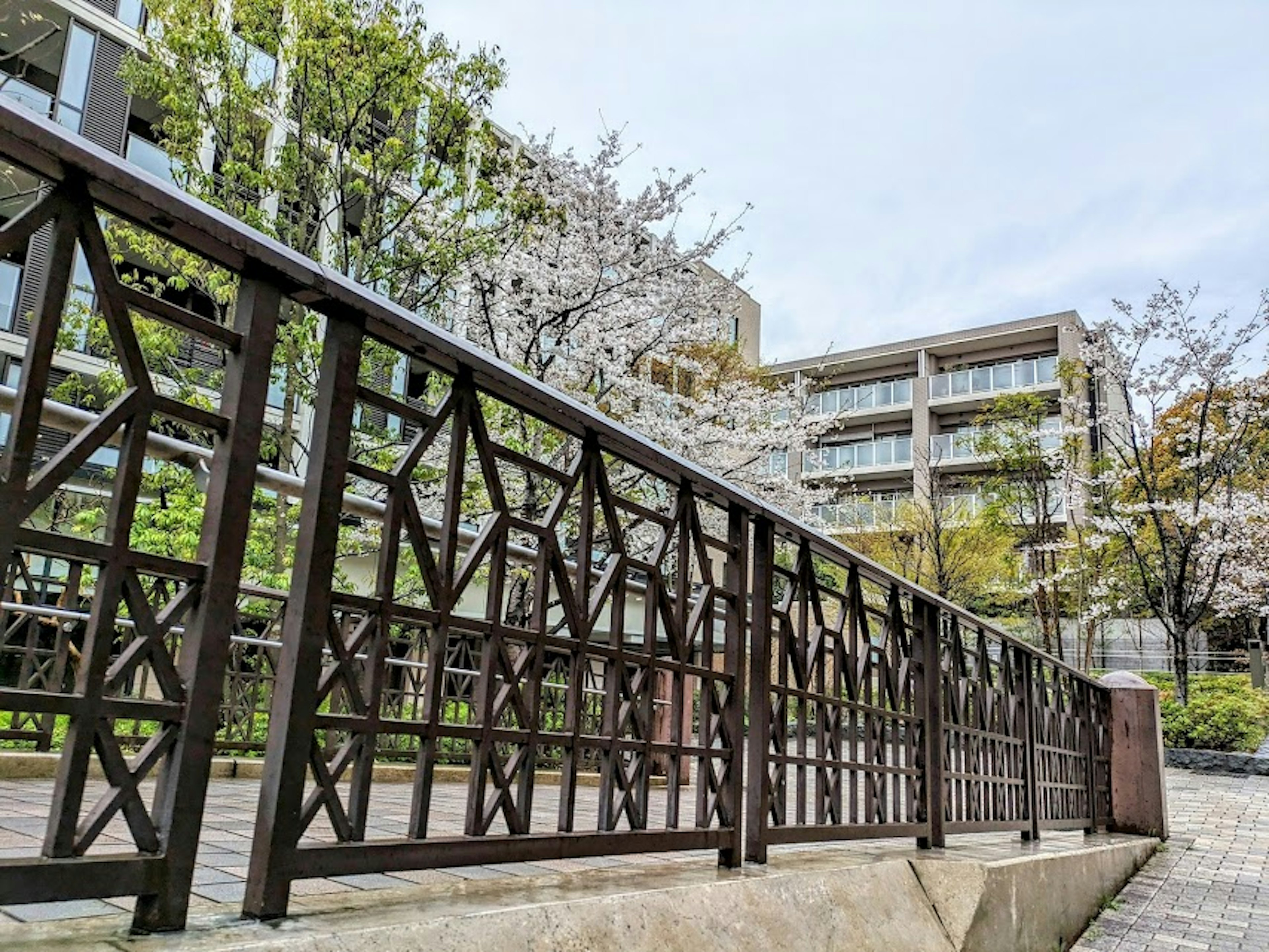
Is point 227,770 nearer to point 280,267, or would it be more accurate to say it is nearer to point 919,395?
point 280,267

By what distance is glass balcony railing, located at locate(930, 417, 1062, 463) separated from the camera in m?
20.6

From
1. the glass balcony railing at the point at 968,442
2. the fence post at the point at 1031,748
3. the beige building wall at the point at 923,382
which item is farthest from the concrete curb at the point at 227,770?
the beige building wall at the point at 923,382

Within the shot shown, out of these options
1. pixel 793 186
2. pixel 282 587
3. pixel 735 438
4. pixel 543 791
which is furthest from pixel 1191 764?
pixel 282 587

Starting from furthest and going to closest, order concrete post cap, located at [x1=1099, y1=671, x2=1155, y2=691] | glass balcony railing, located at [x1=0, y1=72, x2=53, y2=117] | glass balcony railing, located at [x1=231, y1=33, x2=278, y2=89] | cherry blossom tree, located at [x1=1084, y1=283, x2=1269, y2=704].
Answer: cherry blossom tree, located at [x1=1084, y1=283, x2=1269, y2=704] → glass balcony railing, located at [x1=0, y1=72, x2=53, y2=117] → glass balcony railing, located at [x1=231, y1=33, x2=278, y2=89] → concrete post cap, located at [x1=1099, y1=671, x2=1155, y2=691]

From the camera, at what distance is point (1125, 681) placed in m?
7.20

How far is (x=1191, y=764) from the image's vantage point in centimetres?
1302

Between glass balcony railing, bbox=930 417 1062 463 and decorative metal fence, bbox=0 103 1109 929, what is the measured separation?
701 inches

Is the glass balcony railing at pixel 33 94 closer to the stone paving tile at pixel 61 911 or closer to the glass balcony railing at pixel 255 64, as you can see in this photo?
the glass balcony railing at pixel 255 64

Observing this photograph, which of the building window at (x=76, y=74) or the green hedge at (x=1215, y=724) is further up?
the building window at (x=76, y=74)

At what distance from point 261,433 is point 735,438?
38.8 feet

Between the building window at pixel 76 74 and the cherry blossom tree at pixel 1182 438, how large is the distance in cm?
1770

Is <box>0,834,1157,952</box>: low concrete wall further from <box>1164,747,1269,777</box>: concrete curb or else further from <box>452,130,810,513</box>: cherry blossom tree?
<box>1164,747,1269,777</box>: concrete curb

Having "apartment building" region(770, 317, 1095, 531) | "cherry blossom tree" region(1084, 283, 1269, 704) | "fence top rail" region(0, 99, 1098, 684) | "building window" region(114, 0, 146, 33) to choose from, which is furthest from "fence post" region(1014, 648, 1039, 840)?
"apartment building" region(770, 317, 1095, 531)

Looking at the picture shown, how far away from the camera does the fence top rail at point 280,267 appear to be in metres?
1.21
